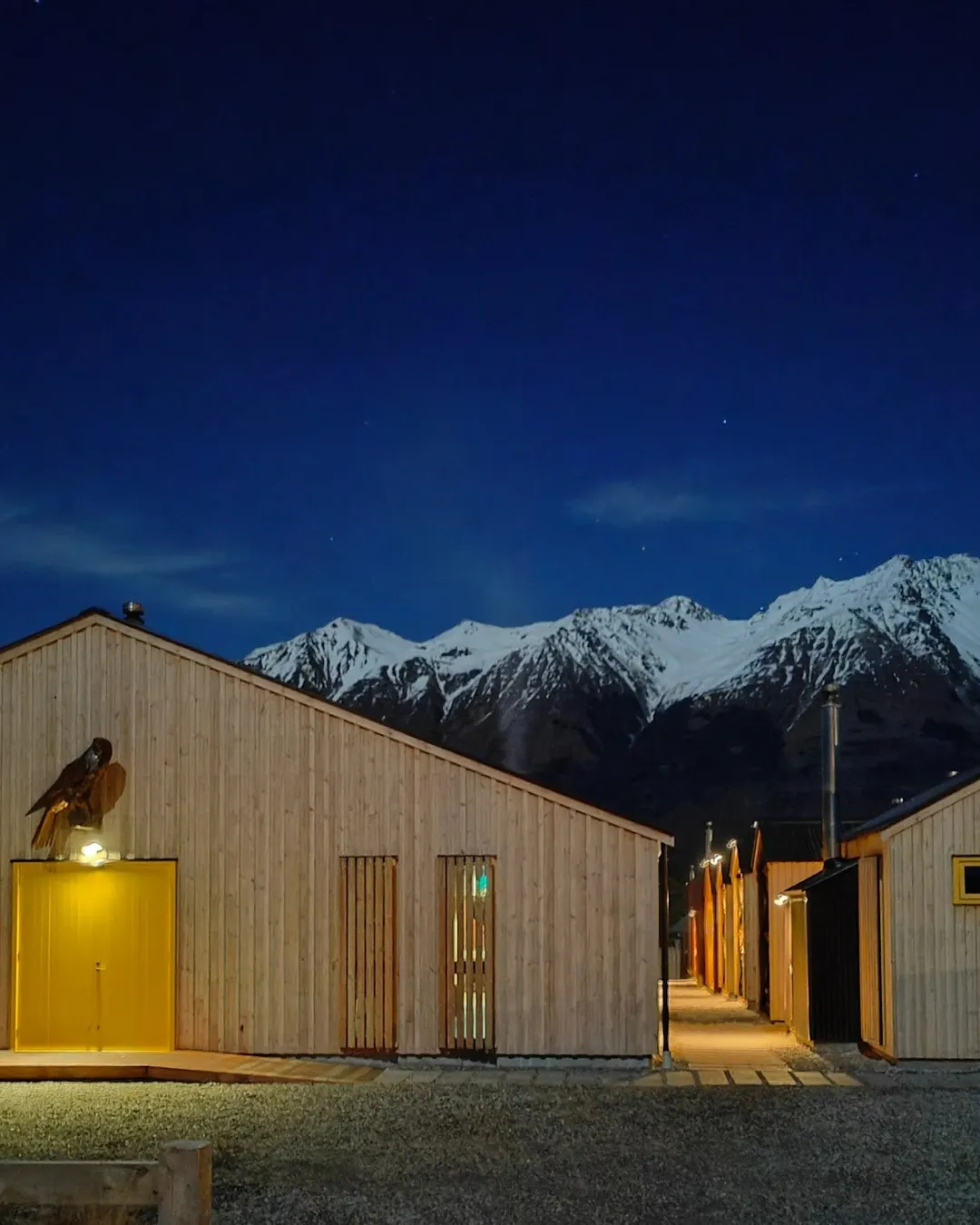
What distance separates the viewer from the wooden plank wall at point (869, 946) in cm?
1772

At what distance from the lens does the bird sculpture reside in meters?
16.7

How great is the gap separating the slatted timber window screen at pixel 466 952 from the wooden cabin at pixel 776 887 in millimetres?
10047

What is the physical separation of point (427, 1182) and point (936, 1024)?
8.19 meters

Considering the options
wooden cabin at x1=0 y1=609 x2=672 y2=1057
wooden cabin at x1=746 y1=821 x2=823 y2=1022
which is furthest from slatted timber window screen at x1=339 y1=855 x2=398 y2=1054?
wooden cabin at x1=746 y1=821 x2=823 y2=1022

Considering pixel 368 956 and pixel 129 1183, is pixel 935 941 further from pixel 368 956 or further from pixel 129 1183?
pixel 129 1183

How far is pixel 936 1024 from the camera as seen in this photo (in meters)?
16.6

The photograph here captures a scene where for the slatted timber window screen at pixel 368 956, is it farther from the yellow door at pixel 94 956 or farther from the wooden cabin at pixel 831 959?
the wooden cabin at pixel 831 959

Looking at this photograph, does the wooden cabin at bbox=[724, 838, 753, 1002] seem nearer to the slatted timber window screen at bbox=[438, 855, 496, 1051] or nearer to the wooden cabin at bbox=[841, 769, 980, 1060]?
the wooden cabin at bbox=[841, 769, 980, 1060]

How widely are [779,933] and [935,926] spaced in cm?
954

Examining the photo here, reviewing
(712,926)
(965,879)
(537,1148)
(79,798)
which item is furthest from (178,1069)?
(712,926)

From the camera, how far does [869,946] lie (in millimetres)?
18250

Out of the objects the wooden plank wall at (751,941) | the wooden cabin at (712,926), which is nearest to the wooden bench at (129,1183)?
the wooden plank wall at (751,941)

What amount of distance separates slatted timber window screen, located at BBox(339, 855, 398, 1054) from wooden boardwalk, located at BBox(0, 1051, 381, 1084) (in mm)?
386

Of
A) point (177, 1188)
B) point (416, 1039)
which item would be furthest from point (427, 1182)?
point (416, 1039)
